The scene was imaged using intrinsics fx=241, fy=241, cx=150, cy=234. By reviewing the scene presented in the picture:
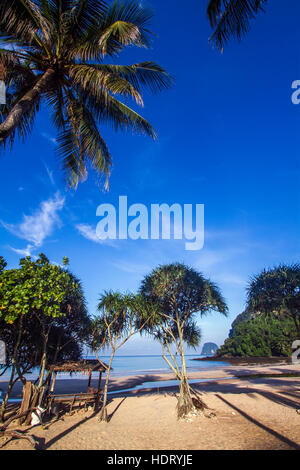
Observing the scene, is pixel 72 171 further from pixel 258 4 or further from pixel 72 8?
pixel 258 4

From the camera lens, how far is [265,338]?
50.2m

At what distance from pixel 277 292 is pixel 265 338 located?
45006mm

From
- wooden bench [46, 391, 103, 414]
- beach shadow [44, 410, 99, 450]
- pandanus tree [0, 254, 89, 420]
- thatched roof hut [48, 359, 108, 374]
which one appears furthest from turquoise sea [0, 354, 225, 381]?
beach shadow [44, 410, 99, 450]

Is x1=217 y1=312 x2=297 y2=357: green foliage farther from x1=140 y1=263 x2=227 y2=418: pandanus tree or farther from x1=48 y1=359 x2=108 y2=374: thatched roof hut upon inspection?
x1=48 y1=359 x2=108 y2=374: thatched roof hut

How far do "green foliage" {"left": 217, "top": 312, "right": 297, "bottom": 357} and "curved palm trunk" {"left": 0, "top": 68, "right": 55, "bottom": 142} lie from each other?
160ft

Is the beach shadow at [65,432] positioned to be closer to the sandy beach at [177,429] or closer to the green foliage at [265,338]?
the sandy beach at [177,429]

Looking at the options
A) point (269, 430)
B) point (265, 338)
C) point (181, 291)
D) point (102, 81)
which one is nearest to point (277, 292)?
point (181, 291)

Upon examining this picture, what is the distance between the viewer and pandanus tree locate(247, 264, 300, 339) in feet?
40.8

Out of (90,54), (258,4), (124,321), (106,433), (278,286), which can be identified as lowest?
(106,433)

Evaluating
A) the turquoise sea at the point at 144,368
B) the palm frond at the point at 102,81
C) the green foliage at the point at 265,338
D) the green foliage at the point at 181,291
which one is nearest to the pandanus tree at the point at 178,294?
the green foliage at the point at 181,291

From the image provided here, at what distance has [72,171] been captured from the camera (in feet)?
27.0

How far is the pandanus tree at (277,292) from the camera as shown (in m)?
12.4
